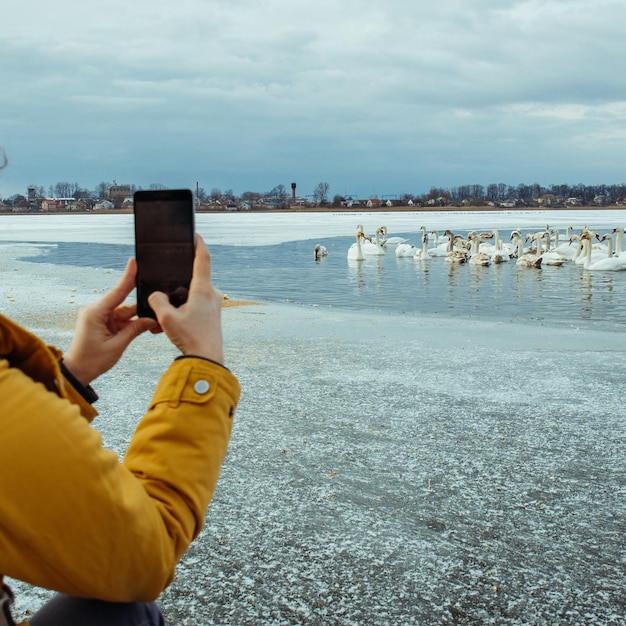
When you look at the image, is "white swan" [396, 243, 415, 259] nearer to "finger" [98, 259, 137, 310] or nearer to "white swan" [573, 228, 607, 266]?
"white swan" [573, 228, 607, 266]

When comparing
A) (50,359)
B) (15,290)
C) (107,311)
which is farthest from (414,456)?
(15,290)

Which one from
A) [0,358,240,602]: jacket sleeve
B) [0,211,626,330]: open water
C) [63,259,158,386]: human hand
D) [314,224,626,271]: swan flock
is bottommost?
[0,211,626,330]: open water

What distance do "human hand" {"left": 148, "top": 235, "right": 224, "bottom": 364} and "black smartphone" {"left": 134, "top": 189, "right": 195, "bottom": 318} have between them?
108 millimetres

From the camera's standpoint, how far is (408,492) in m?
3.76

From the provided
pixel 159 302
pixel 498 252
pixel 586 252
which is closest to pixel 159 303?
pixel 159 302

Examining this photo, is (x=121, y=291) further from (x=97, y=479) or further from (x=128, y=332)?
(x=97, y=479)

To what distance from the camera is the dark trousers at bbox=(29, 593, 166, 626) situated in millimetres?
1418

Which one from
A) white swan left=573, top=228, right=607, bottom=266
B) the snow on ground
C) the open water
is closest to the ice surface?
the open water

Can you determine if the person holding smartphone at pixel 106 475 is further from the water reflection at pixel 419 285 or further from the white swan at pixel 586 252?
the white swan at pixel 586 252

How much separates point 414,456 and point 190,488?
10.4 feet

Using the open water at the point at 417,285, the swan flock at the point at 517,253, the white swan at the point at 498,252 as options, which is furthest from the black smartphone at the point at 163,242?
the white swan at the point at 498,252

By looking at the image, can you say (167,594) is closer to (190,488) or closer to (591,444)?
(190,488)

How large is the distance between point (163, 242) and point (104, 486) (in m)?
0.65

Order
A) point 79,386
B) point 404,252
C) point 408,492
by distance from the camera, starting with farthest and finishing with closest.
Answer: point 404,252 → point 408,492 → point 79,386
